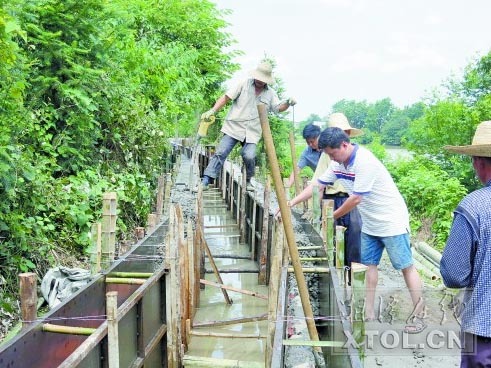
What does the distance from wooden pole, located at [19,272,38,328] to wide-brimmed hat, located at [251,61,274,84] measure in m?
5.42

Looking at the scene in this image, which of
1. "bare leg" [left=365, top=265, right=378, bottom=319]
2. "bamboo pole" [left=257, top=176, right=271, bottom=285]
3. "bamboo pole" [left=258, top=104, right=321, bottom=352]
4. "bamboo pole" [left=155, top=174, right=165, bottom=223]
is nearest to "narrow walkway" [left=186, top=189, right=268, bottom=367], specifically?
"bamboo pole" [left=257, top=176, right=271, bottom=285]

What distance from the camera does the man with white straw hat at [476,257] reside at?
7.95 ft

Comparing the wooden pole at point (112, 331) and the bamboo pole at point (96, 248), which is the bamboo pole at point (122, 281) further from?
the wooden pole at point (112, 331)

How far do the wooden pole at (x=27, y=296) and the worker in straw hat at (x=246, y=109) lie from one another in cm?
507

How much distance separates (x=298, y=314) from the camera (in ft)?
16.5

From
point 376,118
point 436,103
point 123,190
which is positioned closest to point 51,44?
point 123,190

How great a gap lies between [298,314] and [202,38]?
17.7m

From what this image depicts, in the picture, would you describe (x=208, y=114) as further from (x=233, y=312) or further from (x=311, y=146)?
(x=233, y=312)

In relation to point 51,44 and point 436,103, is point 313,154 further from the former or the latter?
point 436,103

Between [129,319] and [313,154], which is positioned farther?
[313,154]

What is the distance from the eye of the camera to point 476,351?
2.52 meters

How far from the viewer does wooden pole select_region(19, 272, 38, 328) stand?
3.25 metres

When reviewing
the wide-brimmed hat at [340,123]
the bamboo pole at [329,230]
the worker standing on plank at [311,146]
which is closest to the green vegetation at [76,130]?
the worker standing on plank at [311,146]

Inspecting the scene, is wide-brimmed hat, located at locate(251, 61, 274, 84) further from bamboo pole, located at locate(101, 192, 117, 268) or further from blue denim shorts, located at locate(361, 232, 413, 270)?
blue denim shorts, located at locate(361, 232, 413, 270)
